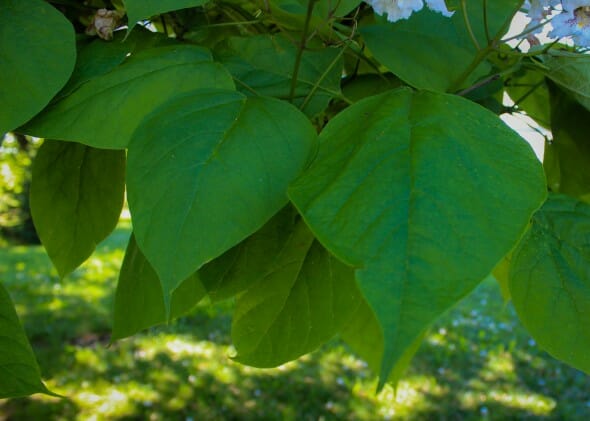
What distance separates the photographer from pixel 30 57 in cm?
54

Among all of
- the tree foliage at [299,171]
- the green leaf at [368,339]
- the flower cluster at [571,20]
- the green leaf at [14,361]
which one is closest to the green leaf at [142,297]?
the tree foliage at [299,171]

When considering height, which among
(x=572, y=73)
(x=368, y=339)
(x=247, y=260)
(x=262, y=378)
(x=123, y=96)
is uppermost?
(x=572, y=73)

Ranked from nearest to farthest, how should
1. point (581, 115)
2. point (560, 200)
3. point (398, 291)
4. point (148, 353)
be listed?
point (398, 291) → point (560, 200) → point (581, 115) → point (148, 353)

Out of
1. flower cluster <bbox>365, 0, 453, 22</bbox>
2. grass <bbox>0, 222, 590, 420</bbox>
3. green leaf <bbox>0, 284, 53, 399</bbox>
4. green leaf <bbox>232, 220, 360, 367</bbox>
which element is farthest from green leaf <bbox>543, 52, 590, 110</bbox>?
grass <bbox>0, 222, 590, 420</bbox>

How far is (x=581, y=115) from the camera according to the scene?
708mm

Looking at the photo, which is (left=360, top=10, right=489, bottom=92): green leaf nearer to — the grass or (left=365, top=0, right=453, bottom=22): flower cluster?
(left=365, top=0, right=453, bottom=22): flower cluster

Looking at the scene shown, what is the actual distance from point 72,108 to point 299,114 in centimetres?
19

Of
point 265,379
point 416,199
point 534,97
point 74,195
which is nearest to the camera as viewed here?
point 416,199

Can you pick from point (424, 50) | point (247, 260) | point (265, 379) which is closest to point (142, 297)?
point (247, 260)

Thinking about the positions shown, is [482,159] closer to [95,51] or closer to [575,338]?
[575,338]

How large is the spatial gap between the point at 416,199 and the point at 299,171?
0.09 m

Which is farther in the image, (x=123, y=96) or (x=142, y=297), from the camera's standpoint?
(x=142, y=297)

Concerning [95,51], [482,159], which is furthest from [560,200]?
[95,51]

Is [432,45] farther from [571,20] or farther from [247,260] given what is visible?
[247,260]
